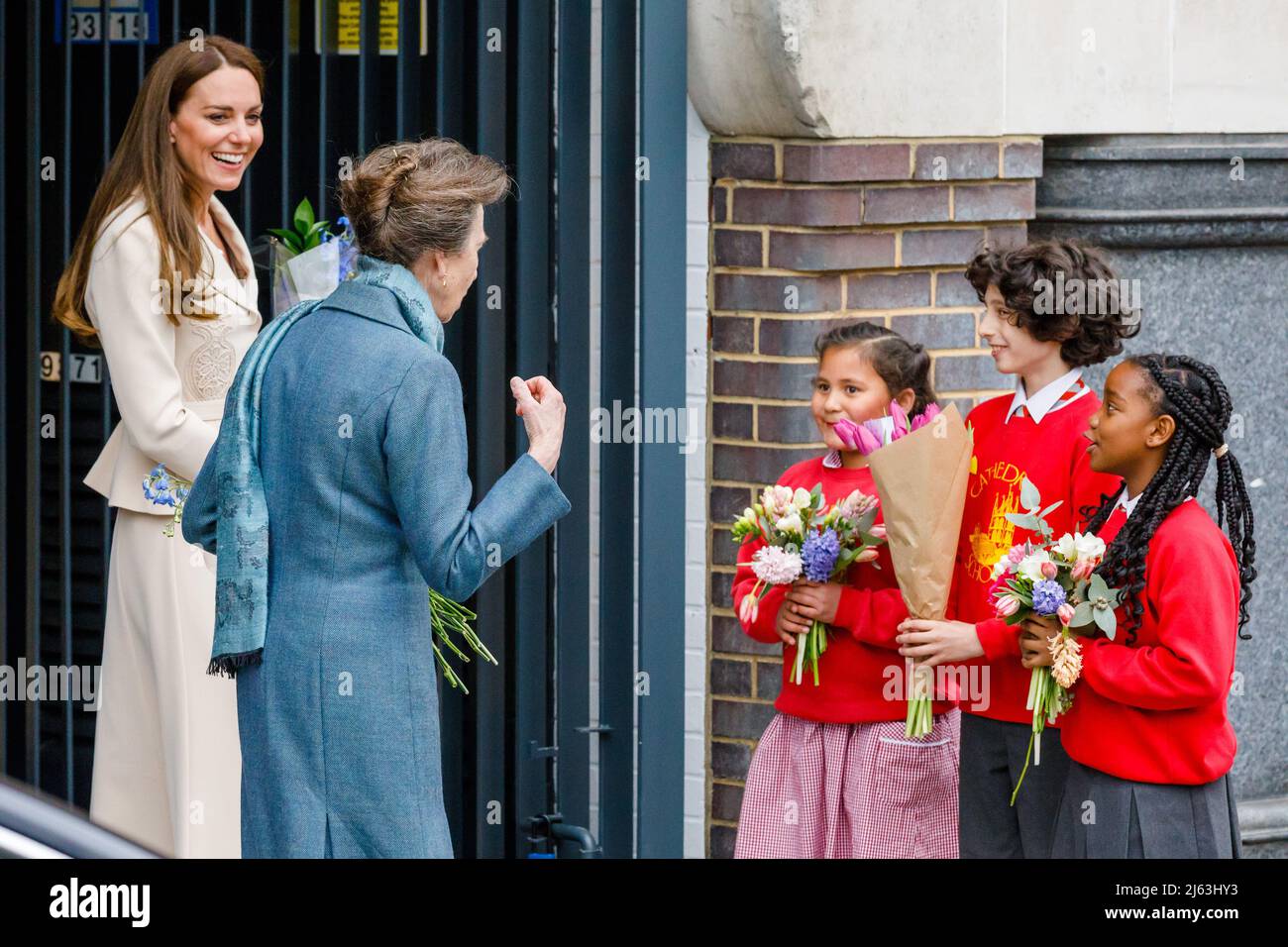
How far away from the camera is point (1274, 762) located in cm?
581

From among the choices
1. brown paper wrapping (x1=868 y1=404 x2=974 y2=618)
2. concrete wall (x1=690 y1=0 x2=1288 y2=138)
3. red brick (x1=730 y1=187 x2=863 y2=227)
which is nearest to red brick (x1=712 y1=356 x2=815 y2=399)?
red brick (x1=730 y1=187 x2=863 y2=227)

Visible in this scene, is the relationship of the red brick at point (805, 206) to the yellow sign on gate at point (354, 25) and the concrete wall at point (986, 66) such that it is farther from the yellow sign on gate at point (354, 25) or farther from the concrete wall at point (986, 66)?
the yellow sign on gate at point (354, 25)

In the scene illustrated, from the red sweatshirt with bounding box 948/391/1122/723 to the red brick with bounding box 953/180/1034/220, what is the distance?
1.01 meters

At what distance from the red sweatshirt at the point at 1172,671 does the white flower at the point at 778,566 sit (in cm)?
66

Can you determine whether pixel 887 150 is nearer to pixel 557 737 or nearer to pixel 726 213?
pixel 726 213

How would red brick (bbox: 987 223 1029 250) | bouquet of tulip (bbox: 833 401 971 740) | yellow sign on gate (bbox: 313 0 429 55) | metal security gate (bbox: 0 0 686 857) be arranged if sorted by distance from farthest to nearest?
1. yellow sign on gate (bbox: 313 0 429 55)
2. red brick (bbox: 987 223 1029 250)
3. metal security gate (bbox: 0 0 686 857)
4. bouquet of tulip (bbox: 833 401 971 740)

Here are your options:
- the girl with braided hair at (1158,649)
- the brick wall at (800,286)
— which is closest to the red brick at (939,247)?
the brick wall at (800,286)

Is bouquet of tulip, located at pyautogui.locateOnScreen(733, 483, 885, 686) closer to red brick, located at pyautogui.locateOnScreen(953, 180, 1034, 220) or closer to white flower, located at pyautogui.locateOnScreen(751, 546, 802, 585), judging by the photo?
white flower, located at pyautogui.locateOnScreen(751, 546, 802, 585)

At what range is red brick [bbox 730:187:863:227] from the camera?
16.3 ft

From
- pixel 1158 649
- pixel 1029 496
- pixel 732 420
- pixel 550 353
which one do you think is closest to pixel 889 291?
pixel 732 420

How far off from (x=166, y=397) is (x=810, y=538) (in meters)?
1.45

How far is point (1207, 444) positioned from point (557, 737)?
2.00 m

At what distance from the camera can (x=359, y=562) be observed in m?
3.44

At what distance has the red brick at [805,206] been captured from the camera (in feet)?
16.3
